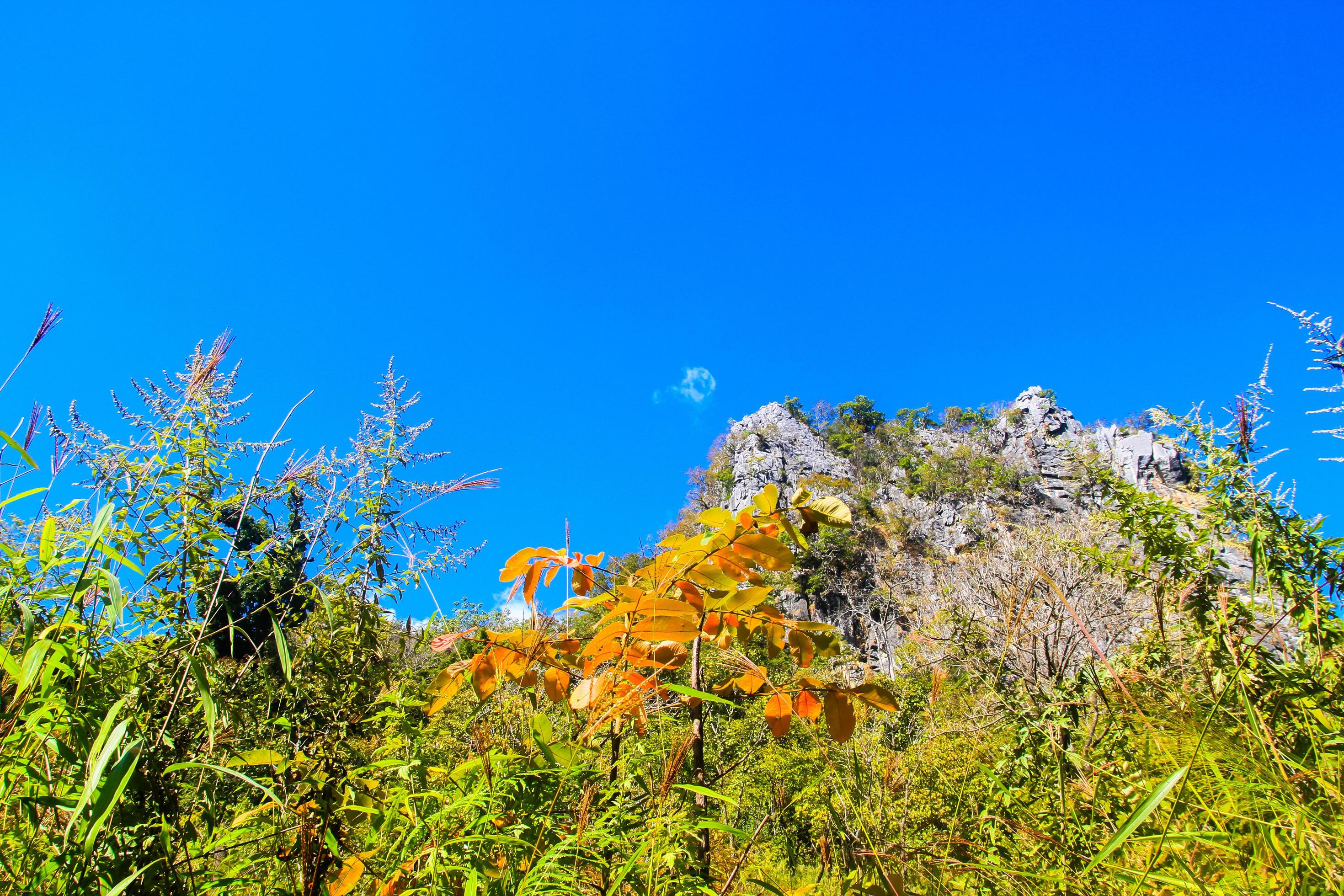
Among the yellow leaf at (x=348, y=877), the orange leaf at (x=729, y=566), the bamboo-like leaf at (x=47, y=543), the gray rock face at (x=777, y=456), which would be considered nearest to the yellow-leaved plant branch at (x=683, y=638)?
the orange leaf at (x=729, y=566)

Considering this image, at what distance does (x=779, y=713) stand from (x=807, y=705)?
1.7 inches

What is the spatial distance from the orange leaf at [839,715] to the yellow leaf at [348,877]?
0.54 meters

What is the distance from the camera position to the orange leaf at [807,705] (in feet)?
2.22

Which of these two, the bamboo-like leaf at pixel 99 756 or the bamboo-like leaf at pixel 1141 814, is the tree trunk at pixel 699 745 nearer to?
the bamboo-like leaf at pixel 1141 814

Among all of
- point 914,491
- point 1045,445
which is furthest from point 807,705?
point 914,491

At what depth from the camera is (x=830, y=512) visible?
2.67 ft

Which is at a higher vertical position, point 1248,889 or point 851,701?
point 851,701

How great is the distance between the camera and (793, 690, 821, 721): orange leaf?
26.7 inches

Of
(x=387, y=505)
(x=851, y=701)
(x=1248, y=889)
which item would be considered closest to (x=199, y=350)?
(x=387, y=505)

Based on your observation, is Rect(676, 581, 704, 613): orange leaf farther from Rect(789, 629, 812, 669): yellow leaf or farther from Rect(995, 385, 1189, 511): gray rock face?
Rect(995, 385, 1189, 511): gray rock face

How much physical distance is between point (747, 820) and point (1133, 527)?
513cm

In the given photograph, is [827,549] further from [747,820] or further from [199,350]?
[199,350]

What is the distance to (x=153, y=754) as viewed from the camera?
642 mm

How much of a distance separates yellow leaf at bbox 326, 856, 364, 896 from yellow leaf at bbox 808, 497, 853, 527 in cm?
68
